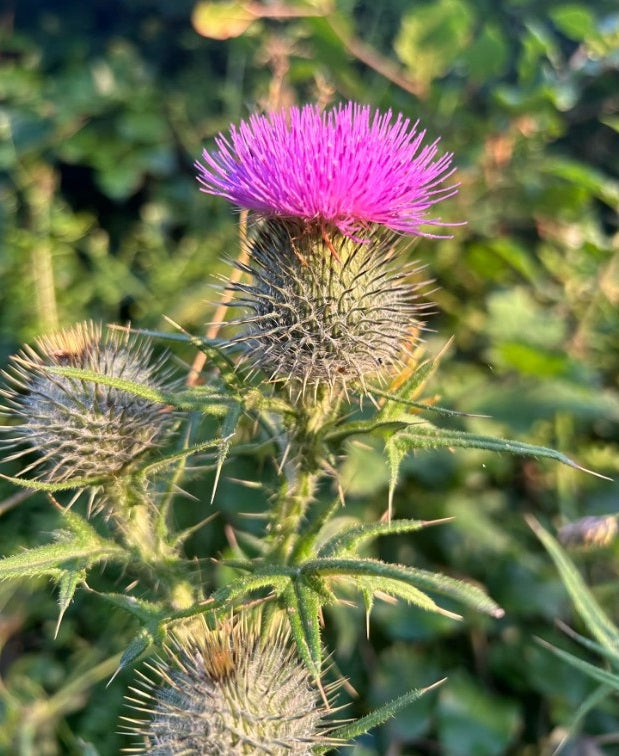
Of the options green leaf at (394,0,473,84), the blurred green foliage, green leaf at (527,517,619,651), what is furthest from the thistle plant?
green leaf at (394,0,473,84)

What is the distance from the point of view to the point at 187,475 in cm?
188

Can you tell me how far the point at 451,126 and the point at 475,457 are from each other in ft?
6.96

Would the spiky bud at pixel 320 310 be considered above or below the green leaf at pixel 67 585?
above

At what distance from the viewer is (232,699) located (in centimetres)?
144

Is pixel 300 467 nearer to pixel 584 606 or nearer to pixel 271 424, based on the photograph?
pixel 271 424

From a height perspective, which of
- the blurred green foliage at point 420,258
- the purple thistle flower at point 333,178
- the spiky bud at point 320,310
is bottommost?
the blurred green foliage at point 420,258

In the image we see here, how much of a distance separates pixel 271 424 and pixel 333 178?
0.67 m

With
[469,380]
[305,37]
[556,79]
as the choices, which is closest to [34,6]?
[305,37]

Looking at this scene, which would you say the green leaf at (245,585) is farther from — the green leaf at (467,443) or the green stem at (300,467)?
the green leaf at (467,443)

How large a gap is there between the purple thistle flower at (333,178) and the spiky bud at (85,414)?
21.6 inches

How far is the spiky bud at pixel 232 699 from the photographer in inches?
55.7

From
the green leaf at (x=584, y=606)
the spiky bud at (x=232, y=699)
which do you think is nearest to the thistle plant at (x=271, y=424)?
the spiky bud at (x=232, y=699)

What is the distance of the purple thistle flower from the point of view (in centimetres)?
154

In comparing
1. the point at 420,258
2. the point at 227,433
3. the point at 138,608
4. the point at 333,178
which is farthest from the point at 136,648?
the point at 420,258
